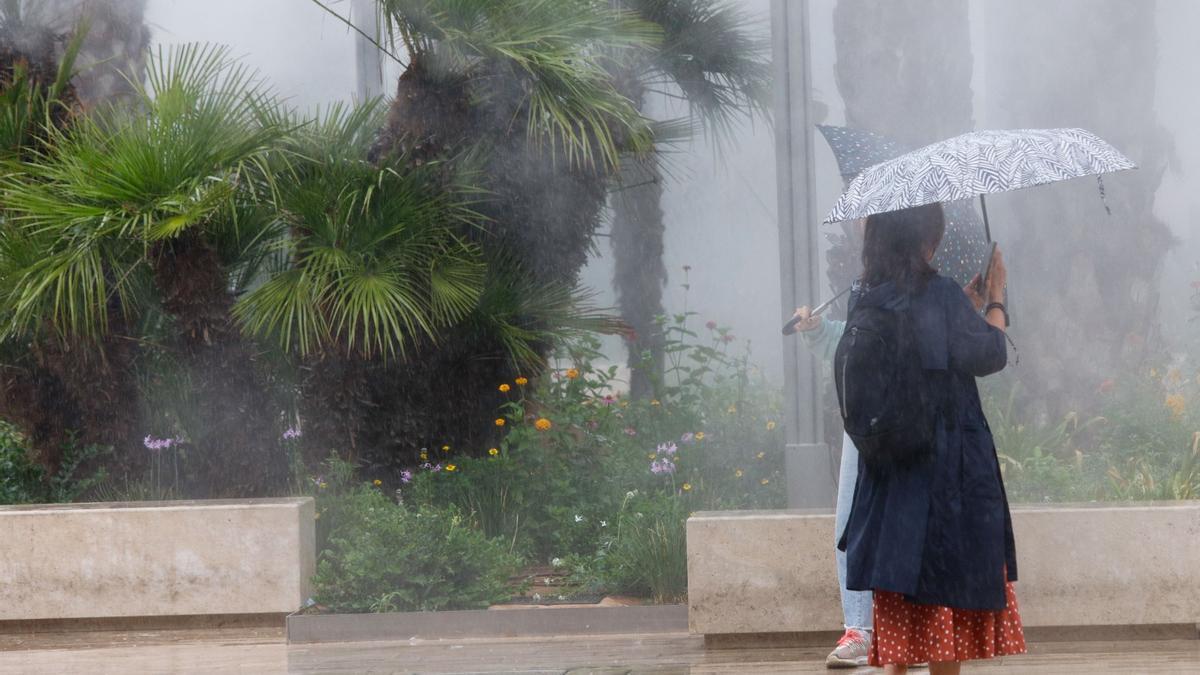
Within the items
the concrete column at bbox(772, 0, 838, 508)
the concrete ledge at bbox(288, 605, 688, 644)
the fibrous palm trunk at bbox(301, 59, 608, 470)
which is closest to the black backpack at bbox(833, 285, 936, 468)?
the concrete ledge at bbox(288, 605, 688, 644)

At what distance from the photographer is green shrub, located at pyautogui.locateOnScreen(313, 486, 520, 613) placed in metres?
4.75

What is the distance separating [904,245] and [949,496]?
0.57 metres

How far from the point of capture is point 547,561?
5.57m

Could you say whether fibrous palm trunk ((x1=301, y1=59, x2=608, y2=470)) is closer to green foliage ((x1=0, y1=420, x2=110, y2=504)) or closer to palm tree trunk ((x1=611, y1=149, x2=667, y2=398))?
palm tree trunk ((x1=611, y1=149, x2=667, y2=398))

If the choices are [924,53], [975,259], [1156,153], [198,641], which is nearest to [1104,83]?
[1156,153]

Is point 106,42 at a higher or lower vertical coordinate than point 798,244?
higher

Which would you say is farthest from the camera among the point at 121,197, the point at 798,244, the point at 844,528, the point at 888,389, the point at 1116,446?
the point at 1116,446

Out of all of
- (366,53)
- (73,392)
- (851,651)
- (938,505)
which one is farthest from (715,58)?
(938,505)

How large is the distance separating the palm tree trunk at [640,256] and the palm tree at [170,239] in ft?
5.81

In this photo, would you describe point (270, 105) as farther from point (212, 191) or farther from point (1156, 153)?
point (1156, 153)

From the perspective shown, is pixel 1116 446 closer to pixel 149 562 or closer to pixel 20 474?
pixel 149 562

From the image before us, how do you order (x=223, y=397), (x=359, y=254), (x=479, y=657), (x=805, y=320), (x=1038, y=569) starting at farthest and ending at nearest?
(x=223, y=397), (x=359, y=254), (x=479, y=657), (x=1038, y=569), (x=805, y=320)

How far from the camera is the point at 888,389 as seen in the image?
113 inches

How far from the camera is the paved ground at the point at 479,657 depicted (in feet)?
13.2
